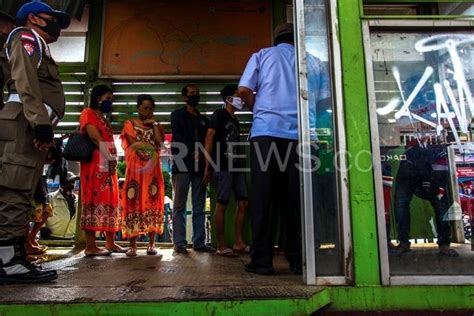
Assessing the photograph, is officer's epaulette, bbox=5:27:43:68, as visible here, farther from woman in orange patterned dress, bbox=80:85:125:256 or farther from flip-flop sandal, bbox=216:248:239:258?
flip-flop sandal, bbox=216:248:239:258

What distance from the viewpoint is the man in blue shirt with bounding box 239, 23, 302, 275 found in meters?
2.75

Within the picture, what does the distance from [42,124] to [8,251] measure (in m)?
0.78

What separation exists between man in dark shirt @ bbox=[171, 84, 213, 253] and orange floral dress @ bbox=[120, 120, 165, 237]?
192 millimetres

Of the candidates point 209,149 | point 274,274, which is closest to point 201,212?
point 209,149

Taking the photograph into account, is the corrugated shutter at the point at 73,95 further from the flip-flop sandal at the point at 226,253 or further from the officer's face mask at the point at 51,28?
the flip-flop sandal at the point at 226,253

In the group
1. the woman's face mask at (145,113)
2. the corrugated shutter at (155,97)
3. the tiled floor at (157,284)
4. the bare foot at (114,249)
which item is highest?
the corrugated shutter at (155,97)

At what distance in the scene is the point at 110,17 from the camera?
5414mm

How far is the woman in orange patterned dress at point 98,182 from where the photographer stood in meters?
4.00

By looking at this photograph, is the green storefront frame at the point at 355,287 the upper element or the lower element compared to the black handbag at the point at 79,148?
lower

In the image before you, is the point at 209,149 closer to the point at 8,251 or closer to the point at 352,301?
the point at 8,251

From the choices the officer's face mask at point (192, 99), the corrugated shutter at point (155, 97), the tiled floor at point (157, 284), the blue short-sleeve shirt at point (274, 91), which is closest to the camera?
the tiled floor at point (157, 284)

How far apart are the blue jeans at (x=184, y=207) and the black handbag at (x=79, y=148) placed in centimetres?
96

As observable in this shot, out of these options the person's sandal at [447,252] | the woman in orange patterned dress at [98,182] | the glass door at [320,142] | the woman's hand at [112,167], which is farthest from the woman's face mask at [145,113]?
the person's sandal at [447,252]

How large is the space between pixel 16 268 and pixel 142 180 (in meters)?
1.87
